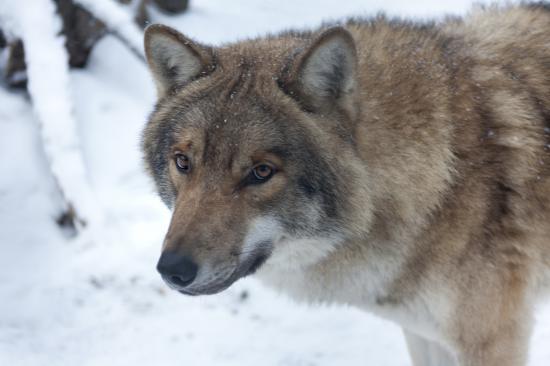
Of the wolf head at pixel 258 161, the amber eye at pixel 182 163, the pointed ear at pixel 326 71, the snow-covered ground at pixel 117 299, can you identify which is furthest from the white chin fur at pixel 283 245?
the snow-covered ground at pixel 117 299

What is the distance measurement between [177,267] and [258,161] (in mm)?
526

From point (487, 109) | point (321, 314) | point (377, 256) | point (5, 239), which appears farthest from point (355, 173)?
point (5, 239)

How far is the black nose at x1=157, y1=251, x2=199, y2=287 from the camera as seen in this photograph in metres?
2.58

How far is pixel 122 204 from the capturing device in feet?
18.2

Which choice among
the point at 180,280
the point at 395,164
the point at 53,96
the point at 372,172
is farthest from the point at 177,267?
the point at 53,96

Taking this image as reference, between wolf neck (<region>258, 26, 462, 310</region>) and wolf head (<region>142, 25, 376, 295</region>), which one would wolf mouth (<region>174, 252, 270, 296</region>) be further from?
wolf neck (<region>258, 26, 462, 310</region>)

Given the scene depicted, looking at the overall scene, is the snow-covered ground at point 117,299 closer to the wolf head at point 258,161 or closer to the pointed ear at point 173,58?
the pointed ear at point 173,58

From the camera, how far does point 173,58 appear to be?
3.08 m

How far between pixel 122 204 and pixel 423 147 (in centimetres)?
320

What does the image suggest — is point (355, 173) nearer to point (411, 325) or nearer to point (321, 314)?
point (411, 325)

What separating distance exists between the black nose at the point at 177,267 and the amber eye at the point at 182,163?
0.41 meters

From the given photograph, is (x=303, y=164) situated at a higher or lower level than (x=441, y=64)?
lower

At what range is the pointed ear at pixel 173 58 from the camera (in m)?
2.98

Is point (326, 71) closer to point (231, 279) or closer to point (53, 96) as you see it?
point (231, 279)
